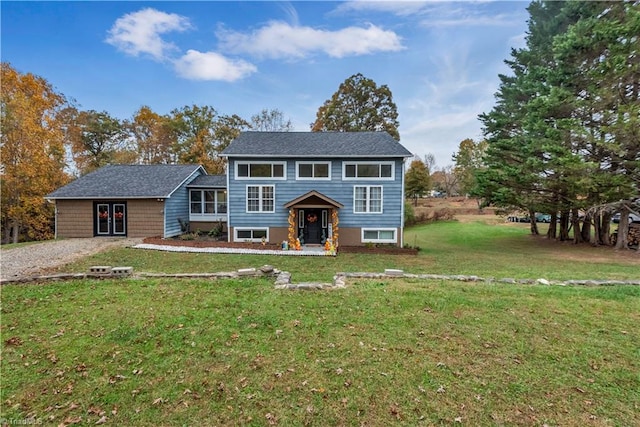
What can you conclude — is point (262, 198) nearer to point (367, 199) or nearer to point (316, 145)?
point (316, 145)

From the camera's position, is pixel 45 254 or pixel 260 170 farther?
pixel 260 170

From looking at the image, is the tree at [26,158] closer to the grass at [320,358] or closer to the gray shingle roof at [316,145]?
the gray shingle roof at [316,145]

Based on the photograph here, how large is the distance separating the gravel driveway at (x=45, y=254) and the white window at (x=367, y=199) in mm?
11726

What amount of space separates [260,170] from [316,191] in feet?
11.2

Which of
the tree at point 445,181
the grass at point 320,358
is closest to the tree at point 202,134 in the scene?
the grass at point 320,358

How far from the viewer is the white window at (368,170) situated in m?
15.9

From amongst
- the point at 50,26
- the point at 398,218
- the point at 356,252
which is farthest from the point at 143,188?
the point at 398,218

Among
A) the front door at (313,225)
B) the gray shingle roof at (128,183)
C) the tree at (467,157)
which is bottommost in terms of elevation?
the front door at (313,225)

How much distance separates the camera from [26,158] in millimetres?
18656

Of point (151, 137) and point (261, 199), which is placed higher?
A: point (151, 137)

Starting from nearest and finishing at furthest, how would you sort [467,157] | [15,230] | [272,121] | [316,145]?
[316,145] → [15,230] → [272,121] → [467,157]

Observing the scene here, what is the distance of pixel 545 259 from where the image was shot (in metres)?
13.7

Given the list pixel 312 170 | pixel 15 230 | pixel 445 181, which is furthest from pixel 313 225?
pixel 445 181

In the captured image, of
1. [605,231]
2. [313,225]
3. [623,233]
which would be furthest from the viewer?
[605,231]
